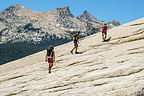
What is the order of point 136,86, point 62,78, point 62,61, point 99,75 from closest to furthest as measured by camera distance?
point 136,86 < point 99,75 < point 62,78 < point 62,61

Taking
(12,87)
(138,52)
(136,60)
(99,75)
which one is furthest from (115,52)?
(12,87)

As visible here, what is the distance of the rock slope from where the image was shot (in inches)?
494

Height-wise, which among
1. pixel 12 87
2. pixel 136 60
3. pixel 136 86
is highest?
pixel 136 60

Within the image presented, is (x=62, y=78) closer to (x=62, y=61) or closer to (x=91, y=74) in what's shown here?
(x=91, y=74)

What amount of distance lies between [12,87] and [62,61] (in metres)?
5.82

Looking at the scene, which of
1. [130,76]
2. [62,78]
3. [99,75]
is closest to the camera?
[130,76]

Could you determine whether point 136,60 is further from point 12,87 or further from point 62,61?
point 12,87

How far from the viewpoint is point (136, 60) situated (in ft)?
49.2

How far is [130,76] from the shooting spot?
42.7 feet

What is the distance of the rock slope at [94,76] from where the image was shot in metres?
12.6

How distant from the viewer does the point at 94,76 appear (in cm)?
1452

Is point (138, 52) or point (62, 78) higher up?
point (138, 52)

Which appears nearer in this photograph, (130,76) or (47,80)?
(130,76)

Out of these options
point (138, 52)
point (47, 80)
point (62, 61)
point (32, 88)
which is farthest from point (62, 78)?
point (138, 52)
